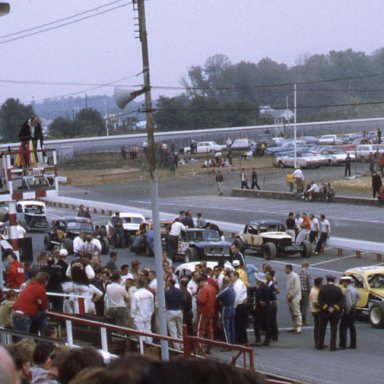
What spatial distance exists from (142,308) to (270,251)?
17077 millimetres

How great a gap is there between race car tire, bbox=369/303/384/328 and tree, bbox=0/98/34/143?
75.6 m

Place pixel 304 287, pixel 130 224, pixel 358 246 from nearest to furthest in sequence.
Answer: pixel 304 287, pixel 358 246, pixel 130 224

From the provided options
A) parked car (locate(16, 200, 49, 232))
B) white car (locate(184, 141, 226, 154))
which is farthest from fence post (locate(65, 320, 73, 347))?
white car (locate(184, 141, 226, 154))

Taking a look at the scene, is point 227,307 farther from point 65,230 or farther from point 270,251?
point 65,230

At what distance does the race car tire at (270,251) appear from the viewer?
32656 mm

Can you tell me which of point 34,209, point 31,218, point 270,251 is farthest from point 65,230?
point 270,251

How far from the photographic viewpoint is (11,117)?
96812mm

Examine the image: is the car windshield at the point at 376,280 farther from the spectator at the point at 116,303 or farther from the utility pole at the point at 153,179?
the utility pole at the point at 153,179

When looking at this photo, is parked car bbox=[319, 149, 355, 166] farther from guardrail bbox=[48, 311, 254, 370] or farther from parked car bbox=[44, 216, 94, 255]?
guardrail bbox=[48, 311, 254, 370]

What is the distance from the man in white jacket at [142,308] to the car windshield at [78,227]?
65.2 ft

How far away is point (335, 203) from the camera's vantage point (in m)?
50.5

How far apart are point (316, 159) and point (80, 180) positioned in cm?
1953

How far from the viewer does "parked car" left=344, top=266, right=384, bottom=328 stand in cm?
2044

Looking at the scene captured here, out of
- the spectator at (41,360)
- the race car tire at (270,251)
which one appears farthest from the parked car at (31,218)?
the spectator at (41,360)
